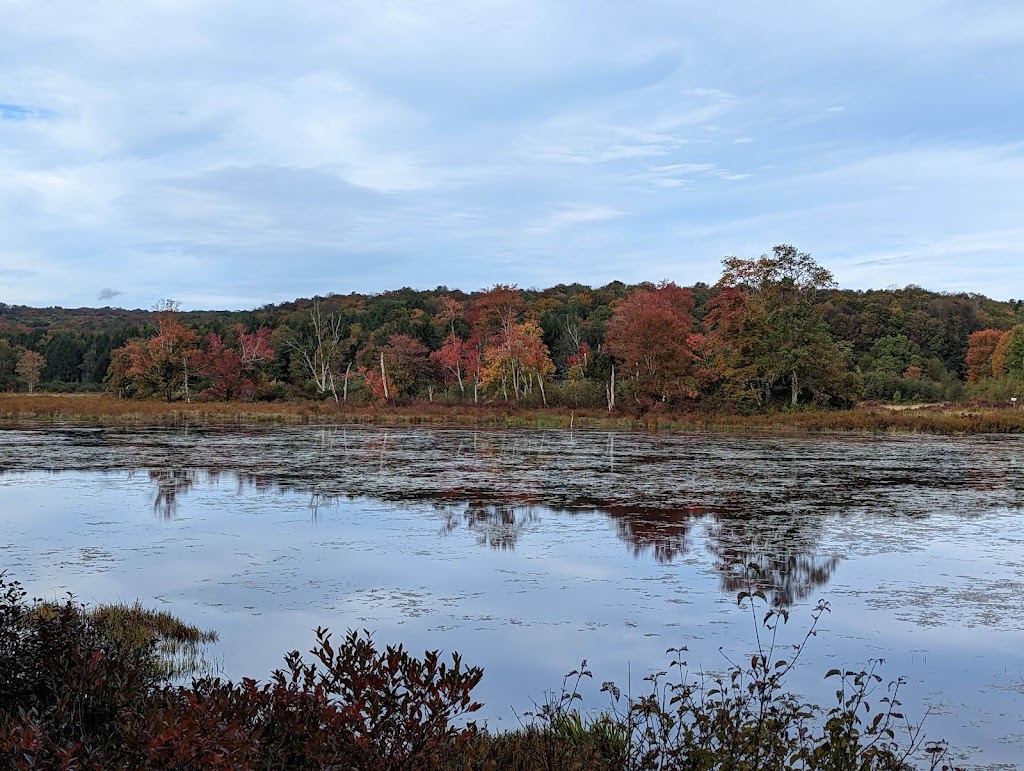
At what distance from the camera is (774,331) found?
137 ft

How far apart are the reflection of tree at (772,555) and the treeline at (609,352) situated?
96.5 ft

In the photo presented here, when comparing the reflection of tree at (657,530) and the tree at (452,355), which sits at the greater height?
the tree at (452,355)

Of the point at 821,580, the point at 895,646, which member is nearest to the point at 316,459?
the point at 821,580

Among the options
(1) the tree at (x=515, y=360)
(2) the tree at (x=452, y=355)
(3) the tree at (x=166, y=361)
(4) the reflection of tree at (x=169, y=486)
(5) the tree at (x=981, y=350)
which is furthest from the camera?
(5) the tree at (x=981, y=350)

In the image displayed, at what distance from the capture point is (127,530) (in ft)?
37.7

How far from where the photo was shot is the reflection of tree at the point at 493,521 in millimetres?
11195

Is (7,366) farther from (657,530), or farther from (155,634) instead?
Answer: (155,634)

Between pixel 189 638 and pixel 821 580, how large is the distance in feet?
20.1

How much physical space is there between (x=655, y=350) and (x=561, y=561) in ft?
107

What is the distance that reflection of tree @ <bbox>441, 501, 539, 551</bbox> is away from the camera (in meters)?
11.2

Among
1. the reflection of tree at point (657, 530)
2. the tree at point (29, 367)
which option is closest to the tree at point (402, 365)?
the tree at point (29, 367)

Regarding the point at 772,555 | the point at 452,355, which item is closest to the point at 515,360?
the point at 452,355

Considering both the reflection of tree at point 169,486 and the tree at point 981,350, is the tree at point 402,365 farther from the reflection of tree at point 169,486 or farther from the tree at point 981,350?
the tree at point 981,350

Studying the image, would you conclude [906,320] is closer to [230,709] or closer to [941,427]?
[941,427]
